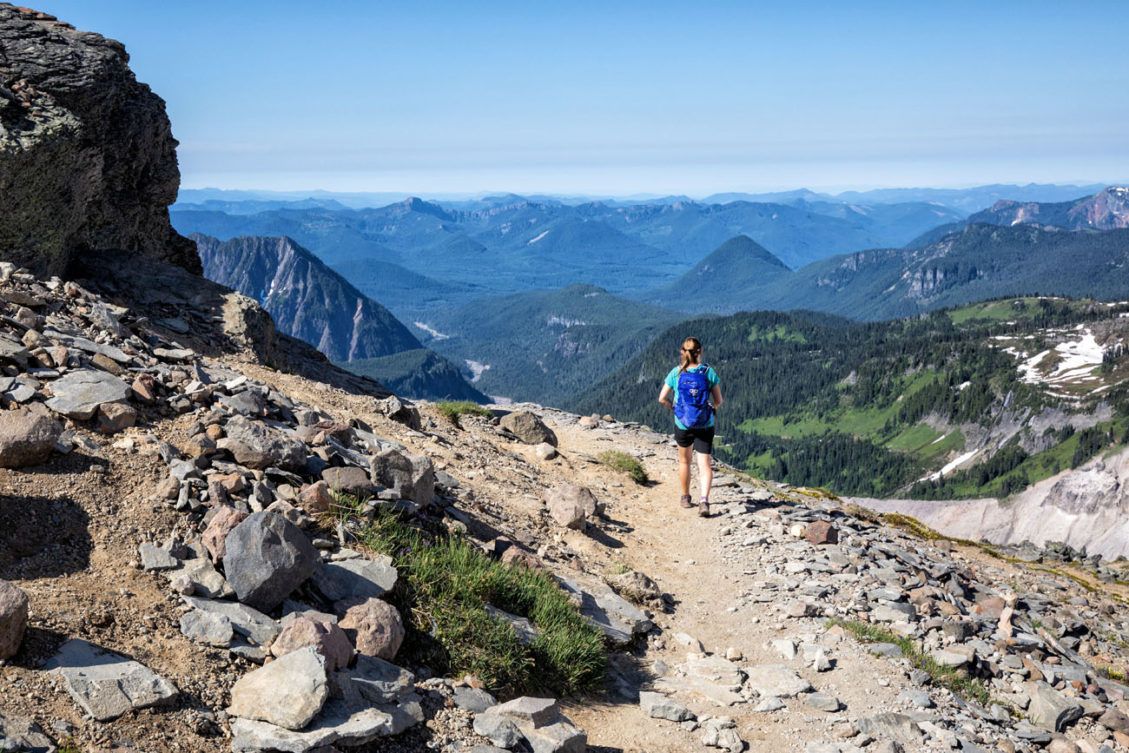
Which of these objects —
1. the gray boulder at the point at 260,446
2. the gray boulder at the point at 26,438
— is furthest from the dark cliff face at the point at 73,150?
the gray boulder at the point at 26,438

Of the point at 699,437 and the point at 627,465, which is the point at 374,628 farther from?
the point at 627,465

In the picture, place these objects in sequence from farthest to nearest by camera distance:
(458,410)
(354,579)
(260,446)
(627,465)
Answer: (458,410)
(627,465)
(260,446)
(354,579)

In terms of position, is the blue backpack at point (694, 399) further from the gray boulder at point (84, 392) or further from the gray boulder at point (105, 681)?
the gray boulder at point (105, 681)

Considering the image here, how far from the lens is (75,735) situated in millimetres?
6633

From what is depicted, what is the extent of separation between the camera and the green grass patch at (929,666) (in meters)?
13.0

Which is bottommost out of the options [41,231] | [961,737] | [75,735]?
[961,737]

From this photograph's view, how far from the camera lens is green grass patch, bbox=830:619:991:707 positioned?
512 inches

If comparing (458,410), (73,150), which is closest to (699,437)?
(458,410)

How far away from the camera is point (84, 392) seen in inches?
468

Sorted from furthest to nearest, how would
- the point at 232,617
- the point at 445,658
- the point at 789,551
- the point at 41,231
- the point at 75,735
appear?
1. the point at 41,231
2. the point at 789,551
3. the point at 445,658
4. the point at 232,617
5. the point at 75,735

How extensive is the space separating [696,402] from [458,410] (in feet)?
35.9

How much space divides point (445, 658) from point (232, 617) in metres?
2.56

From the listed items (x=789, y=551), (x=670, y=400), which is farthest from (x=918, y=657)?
(x=670, y=400)

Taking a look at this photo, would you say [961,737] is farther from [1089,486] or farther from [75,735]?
[1089,486]
